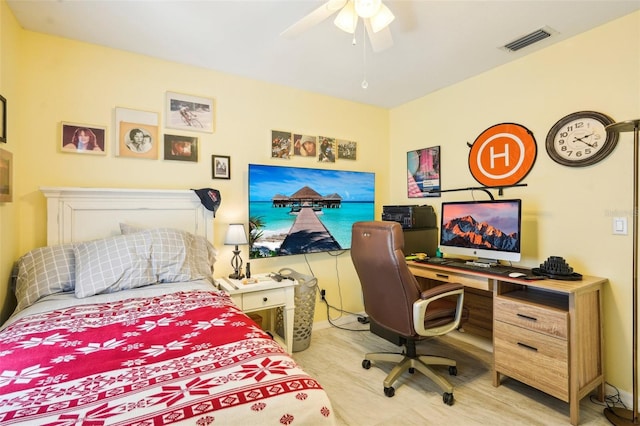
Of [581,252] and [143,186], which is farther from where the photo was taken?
[143,186]

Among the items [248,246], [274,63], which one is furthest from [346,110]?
[248,246]

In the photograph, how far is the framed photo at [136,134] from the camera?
2.45 metres

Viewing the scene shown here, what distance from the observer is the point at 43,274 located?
6.28 feet

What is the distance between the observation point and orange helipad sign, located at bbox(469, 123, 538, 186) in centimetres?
260

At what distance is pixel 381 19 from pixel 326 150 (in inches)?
71.3

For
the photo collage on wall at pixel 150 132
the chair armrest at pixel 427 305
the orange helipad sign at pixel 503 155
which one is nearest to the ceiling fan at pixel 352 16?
the photo collage on wall at pixel 150 132

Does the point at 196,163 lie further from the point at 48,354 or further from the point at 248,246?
the point at 48,354

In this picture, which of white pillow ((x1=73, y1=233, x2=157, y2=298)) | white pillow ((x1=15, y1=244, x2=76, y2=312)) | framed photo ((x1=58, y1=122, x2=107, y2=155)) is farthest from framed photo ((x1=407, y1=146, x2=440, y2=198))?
white pillow ((x1=15, y1=244, x2=76, y2=312))

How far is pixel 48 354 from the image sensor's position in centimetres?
116

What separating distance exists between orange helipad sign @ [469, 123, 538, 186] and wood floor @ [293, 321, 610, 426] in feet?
5.21

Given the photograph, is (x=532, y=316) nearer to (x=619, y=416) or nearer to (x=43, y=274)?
(x=619, y=416)

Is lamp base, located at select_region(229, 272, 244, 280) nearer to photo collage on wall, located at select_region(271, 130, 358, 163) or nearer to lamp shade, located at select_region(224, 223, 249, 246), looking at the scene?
lamp shade, located at select_region(224, 223, 249, 246)

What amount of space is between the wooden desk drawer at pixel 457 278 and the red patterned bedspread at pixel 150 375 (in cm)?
176

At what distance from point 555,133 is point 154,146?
3228 millimetres
